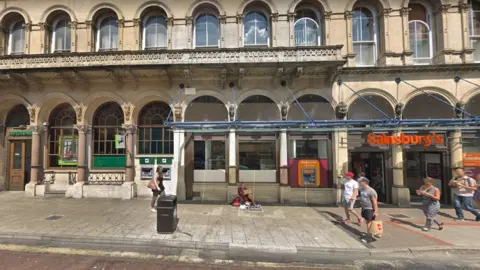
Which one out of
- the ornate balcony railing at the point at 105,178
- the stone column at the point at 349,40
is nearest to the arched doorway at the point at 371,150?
the stone column at the point at 349,40

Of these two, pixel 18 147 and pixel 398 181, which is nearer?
pixel 398 181

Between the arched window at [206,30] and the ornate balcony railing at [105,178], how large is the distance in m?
7.87

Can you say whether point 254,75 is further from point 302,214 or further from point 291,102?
point 302,214

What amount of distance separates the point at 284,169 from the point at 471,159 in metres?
8.31

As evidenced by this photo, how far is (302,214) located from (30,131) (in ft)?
47.7

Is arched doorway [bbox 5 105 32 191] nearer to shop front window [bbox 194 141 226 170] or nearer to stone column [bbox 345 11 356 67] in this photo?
shop front window [bbox 194 141 226 170]

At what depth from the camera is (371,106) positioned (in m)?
10.7

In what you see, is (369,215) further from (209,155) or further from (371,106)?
(209,155)

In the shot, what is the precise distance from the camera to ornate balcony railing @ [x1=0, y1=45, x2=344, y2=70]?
33.1 feet

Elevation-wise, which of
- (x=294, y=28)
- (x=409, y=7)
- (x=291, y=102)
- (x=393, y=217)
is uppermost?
(x=409, y=7)

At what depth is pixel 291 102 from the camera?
1080cm

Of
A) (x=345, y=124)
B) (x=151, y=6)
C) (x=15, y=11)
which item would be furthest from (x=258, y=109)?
(x=15, y=11)

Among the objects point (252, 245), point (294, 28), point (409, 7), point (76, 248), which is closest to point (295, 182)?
point (252, 245)

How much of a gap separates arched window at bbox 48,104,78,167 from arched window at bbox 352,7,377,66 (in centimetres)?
1537
